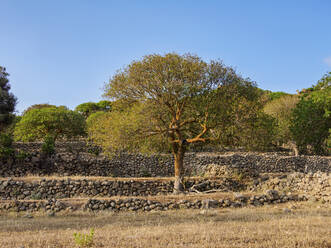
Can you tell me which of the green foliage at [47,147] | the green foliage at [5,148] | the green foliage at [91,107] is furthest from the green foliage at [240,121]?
the green foliage at [91,107]

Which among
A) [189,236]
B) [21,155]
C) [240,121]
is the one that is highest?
[240,121]

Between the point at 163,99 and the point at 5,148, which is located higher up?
the point at 163,99

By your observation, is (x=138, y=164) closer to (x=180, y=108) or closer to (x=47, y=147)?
(x=47, y=147)

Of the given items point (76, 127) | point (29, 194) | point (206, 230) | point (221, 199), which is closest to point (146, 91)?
point (221, 199)

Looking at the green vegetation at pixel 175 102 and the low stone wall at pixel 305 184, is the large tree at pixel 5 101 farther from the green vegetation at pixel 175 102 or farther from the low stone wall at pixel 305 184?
the low stone wall at pixel 305 184

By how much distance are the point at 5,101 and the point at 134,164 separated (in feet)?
40.3

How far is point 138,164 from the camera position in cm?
2741

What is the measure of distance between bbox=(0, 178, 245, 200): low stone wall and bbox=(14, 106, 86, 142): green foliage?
12.3 m

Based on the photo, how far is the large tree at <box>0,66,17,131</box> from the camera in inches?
1033

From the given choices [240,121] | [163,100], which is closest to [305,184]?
[240,121]

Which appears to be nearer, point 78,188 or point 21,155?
point 78,188

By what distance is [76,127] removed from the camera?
3209 centimetres

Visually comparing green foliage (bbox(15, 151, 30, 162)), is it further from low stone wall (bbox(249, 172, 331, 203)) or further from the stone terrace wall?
low stone wall (bbox(249, 172, 331, 203))

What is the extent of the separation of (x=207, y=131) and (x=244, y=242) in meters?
11.3
